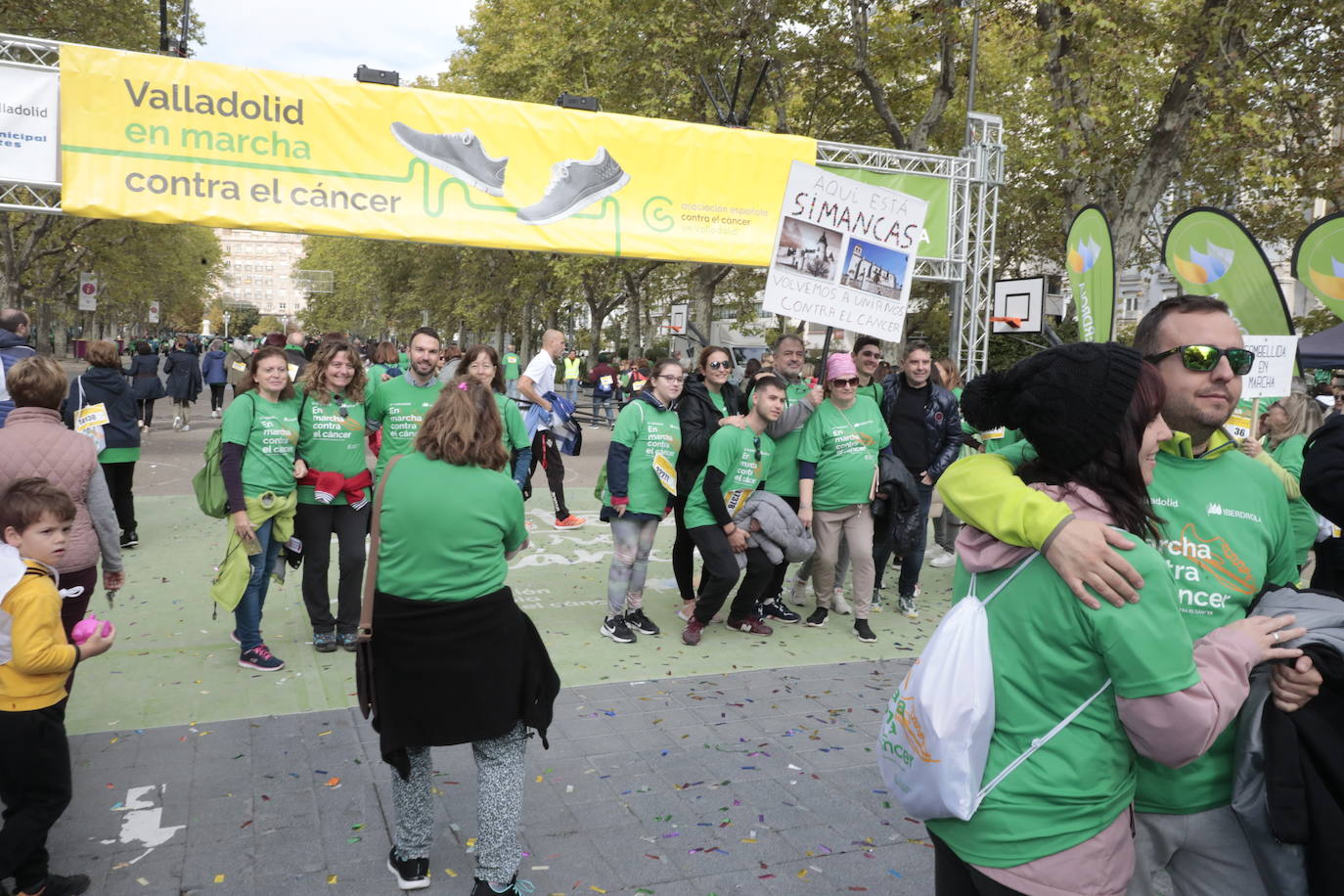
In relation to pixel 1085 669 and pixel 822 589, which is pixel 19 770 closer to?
pixel 1085 669

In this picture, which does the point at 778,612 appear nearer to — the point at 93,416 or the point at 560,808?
the point at 560,808

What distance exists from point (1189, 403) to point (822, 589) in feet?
16.8

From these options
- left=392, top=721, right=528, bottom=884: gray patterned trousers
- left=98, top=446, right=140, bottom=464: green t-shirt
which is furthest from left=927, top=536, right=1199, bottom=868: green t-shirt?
left=98, top=446, right=140, bottom=464: green t-shirt

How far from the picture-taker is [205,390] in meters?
35.5

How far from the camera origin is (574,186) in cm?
936

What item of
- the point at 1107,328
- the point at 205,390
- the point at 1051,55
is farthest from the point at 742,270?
the point at 1107,328

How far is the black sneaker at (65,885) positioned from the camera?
326 centimetres

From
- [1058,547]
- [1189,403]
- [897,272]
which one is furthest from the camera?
[897,272]

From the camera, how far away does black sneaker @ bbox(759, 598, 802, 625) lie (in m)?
7.36

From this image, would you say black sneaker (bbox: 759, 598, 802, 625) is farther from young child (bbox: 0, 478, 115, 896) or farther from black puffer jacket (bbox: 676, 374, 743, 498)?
young child (bbox: 0, 478, 115, 896)

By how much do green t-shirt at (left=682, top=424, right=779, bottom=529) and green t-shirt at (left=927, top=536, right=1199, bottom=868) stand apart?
445 cm

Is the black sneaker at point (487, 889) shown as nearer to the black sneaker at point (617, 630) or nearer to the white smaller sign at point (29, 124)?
the black sneaker at point (617, 630)

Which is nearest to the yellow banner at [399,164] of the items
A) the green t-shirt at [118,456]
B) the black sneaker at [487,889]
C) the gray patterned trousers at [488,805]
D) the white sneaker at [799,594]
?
the green t-shirt at [118,456]

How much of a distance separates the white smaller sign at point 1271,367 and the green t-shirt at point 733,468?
2966 mm
